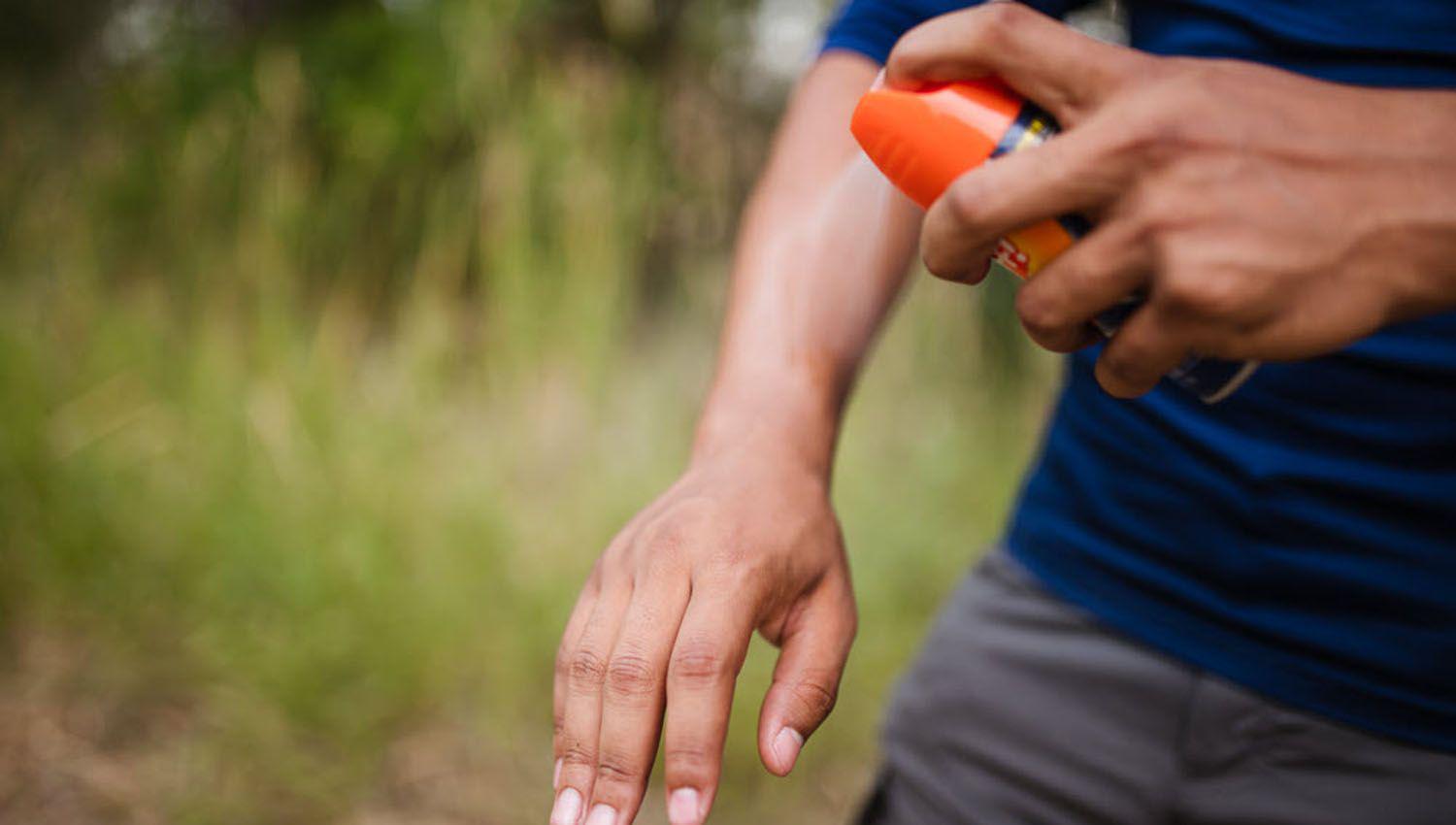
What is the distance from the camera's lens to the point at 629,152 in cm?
352

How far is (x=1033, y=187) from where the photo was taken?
0.54 metres

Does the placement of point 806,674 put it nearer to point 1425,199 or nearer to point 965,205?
point 965,205

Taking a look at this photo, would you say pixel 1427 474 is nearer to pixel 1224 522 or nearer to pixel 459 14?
pixel 1224 522

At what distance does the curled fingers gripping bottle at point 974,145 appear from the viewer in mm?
590

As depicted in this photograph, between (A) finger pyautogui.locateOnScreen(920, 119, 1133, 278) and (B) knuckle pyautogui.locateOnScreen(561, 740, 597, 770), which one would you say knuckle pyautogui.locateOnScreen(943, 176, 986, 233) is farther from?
(B) knuckle pyautogui.locateOnScreen(561, 740, 597, 770)

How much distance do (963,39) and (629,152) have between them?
308 cm

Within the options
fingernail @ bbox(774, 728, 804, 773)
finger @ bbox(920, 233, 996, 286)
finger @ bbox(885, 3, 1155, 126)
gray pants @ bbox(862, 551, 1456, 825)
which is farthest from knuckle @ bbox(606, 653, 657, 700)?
gray pants @ bbox(862, 551, 1456, 825)

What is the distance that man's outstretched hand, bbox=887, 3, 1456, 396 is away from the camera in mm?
502

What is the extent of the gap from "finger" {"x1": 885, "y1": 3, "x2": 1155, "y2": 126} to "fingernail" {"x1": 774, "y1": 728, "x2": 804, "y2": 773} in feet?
1.52

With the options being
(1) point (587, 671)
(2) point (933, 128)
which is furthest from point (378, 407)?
(2) point (933, 128)

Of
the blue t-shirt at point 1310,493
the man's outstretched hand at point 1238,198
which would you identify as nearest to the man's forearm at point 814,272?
the blue t-shirt at point 1310,493

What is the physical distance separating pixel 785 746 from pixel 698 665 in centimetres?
10

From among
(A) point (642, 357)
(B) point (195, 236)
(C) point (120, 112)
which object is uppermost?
(C) point (120, 112)

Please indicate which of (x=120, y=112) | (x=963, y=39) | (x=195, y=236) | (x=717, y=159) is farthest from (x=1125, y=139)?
(x=120, y=112)
